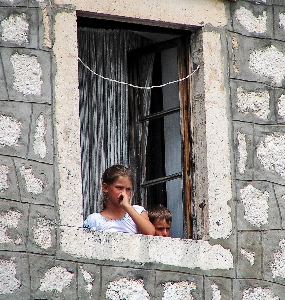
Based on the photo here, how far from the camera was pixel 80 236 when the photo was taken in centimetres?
781

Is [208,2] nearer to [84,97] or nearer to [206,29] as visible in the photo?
[206,29]

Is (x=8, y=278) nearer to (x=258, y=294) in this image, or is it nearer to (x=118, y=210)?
Result: (x=118, y=210)

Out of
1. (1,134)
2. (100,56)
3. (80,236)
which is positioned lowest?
(80,236)

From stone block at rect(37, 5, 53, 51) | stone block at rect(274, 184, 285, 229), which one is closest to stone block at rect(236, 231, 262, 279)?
stone block at rect(274, 184, 285, 229)

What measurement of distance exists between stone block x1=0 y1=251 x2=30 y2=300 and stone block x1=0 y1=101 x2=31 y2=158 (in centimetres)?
61

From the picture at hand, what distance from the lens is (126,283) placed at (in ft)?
25.9

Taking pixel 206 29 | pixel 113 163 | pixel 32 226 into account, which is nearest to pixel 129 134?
pixel 113 163

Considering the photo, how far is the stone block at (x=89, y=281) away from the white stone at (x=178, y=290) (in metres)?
0.45

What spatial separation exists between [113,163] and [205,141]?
0.78 meters

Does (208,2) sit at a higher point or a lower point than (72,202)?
higher

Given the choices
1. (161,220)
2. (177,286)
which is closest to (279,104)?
(161,220)

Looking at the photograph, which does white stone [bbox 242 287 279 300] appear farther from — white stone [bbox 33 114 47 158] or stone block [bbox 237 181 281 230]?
white stone [bbox 33 114 47 158]

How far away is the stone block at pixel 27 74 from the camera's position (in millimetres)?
7855

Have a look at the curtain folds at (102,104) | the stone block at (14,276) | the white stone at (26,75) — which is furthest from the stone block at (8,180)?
the curtain folds at (102,104)
